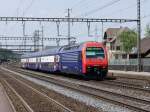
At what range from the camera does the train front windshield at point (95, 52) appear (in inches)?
1524

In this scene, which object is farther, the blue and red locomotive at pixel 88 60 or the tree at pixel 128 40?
the tree at pixel 128 40

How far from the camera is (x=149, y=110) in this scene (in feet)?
55.9

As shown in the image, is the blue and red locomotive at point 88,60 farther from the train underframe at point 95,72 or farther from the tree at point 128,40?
the tree at point 128,40

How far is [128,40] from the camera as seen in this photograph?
115 m

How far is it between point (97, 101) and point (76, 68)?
18.5m

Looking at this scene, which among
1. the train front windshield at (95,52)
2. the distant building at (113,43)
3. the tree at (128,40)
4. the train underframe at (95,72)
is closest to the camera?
the train underframe at (95,72)

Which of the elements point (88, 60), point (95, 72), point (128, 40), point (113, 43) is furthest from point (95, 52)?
point (113, 43)

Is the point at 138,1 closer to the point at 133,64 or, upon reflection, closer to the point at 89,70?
the point at 133,64

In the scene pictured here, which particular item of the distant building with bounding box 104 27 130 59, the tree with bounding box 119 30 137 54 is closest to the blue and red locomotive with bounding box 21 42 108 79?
the tree with bounding box 119 30 137 54

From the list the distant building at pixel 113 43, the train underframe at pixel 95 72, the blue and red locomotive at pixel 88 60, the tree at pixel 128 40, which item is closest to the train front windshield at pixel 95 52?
the blue and red locomotive at pixel 88 60

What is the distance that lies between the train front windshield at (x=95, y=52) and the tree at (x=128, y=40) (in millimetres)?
71587

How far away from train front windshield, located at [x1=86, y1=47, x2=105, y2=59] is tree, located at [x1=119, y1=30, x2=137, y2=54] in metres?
71.6

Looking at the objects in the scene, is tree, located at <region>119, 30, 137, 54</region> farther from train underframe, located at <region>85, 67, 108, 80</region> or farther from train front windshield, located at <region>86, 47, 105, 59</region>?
train underframe, located at <region>85, 67, 108, 80</region>

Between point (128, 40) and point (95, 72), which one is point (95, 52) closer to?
point (95, 72)
